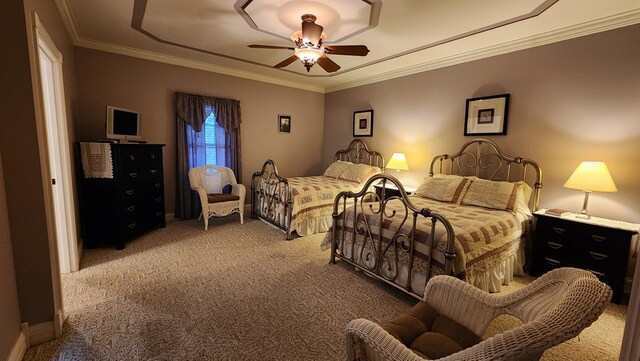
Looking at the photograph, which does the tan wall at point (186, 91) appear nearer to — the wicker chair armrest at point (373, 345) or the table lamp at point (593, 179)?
the wicker chair armrest at point (373, 345)

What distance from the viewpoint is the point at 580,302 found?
854 mm

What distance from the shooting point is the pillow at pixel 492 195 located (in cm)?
298

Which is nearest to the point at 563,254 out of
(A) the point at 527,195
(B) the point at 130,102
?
(A) the point at 527,195

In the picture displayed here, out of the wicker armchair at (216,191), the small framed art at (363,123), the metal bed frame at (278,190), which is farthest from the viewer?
the small framed art at (363,123)

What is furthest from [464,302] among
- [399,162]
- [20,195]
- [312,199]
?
[399,162]

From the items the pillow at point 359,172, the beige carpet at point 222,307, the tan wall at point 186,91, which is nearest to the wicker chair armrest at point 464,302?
the beige carpet at point 222,307

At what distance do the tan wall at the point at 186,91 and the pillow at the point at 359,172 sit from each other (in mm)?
1356

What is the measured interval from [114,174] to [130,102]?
55.0 inches

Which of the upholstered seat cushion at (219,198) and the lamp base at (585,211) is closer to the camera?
the lamp base at (585,211)

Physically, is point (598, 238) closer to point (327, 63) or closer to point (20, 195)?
point (327, 63)

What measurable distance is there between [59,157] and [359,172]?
3.83 metres

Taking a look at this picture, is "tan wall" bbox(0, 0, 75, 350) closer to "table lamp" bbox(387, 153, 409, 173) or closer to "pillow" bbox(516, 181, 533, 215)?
"table lamp" bbox(387, 153, 409, 173)

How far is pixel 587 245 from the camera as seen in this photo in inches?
99.3

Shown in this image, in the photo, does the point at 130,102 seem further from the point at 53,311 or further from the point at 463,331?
the point at 463,331
